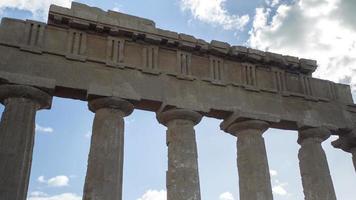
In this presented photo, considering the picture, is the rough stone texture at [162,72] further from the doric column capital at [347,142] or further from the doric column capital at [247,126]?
the doric column capital at [347,142]

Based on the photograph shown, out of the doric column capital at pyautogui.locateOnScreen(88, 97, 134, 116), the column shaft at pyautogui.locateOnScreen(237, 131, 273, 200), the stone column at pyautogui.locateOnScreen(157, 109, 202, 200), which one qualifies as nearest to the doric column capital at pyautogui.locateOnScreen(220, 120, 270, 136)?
the column shaft at pyautogui.locateOnScreen(237, 131, 273, 200)

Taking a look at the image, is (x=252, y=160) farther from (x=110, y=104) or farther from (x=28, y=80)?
(x=28, y=80)

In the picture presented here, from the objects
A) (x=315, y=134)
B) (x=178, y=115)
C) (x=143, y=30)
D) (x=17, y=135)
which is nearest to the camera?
(x=17, y=135)

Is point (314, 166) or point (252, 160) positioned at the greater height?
point (314, 166)

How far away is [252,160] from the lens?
666 inches

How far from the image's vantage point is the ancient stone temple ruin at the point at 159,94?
14375mm

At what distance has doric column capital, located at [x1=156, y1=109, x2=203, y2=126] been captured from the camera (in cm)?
1656

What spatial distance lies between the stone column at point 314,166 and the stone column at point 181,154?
5.39 metres

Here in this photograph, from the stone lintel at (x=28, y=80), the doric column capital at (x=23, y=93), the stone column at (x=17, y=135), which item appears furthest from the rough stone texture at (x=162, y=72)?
the stone column at (x=17, y=135)

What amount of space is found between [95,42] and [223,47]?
5752mm

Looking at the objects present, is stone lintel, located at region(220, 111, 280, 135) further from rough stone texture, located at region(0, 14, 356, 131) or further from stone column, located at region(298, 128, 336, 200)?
stone column, located at region(298, 128, 336, 200)

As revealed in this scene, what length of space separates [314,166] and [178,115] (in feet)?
21.3

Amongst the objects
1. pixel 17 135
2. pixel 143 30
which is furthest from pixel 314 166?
pixel 17 135

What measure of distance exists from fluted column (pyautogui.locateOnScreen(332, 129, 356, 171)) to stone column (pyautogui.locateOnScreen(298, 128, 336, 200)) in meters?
1.38
